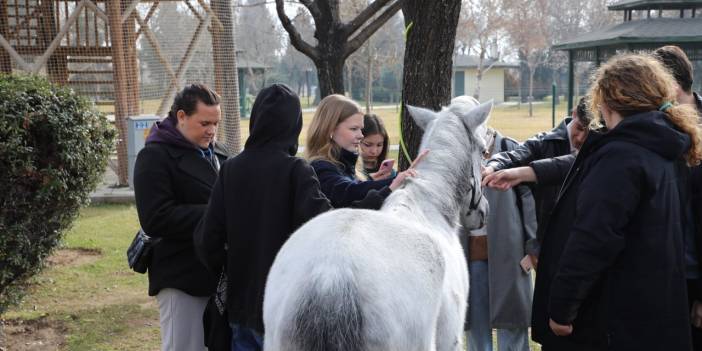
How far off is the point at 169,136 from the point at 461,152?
1.68 metres

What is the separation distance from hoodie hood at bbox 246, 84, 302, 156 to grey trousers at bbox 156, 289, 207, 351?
3.62 ft

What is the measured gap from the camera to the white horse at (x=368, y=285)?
2250 millimetres

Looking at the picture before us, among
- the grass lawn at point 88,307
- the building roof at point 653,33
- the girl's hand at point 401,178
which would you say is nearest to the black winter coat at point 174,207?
the girl's hand at point 401,178

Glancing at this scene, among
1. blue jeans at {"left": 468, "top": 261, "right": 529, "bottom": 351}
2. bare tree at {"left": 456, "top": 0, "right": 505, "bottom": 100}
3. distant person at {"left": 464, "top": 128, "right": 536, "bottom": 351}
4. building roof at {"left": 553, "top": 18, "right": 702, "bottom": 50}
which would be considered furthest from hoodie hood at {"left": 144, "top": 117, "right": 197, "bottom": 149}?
bare tree at {"left": 456, "top": 0, "right": 505, "bottom": 100}

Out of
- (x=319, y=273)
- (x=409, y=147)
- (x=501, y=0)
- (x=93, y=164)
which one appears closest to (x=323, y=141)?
(x=319, y=273)

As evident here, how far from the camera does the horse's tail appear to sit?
223 centimetres

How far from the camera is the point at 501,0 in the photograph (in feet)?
151

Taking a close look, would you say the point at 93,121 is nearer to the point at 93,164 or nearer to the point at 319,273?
the point at 93,164

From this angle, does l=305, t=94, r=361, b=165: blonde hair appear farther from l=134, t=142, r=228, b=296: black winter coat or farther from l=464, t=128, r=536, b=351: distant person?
l=464, t=128, r=536, b=351: distant person

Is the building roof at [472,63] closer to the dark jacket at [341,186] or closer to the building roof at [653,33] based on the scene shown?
the building roof at [653,33]

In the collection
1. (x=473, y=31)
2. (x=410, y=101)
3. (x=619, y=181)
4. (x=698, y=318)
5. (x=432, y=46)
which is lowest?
(x=698, y=318)

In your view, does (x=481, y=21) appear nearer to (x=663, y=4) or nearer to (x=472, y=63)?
(x=472, y=63)

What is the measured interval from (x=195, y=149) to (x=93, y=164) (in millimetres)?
3193

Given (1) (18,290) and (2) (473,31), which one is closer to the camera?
(1) (18,290)
